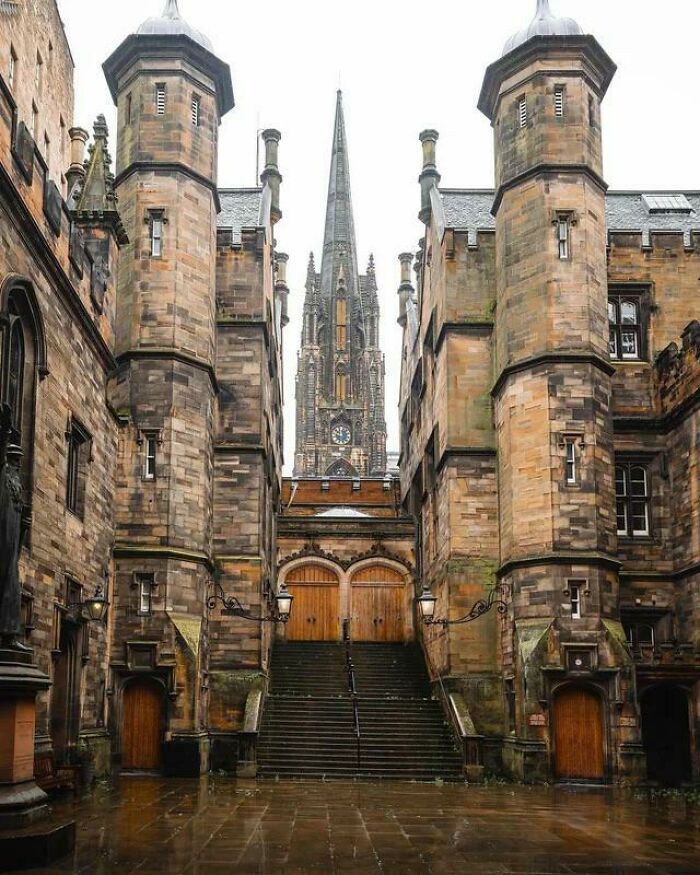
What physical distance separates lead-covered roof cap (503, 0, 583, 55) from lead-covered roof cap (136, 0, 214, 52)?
738 cm

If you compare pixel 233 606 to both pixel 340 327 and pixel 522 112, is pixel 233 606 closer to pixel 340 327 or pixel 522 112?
pixel 522 112

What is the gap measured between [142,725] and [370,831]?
387 inches

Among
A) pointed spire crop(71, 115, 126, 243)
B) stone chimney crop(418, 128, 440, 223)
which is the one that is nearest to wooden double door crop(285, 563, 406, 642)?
stone chimney crop(418, 128, 440, 223)

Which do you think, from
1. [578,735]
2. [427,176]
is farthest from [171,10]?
[578,735]

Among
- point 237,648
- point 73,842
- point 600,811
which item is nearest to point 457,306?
point 237,648

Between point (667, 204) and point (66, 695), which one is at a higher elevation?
point (667, 204)

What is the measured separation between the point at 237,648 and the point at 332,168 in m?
71.0

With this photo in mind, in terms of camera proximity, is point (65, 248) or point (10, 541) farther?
point (65, 248)

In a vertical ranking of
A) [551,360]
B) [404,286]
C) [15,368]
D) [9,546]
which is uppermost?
[404,286]

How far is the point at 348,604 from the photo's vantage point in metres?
35.9

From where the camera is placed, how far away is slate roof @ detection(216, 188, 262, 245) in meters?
32.1

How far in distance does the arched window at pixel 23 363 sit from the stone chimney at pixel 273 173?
1740 centimetres

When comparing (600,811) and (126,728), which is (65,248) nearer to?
(126,728)

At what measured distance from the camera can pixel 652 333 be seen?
28.7 meters
